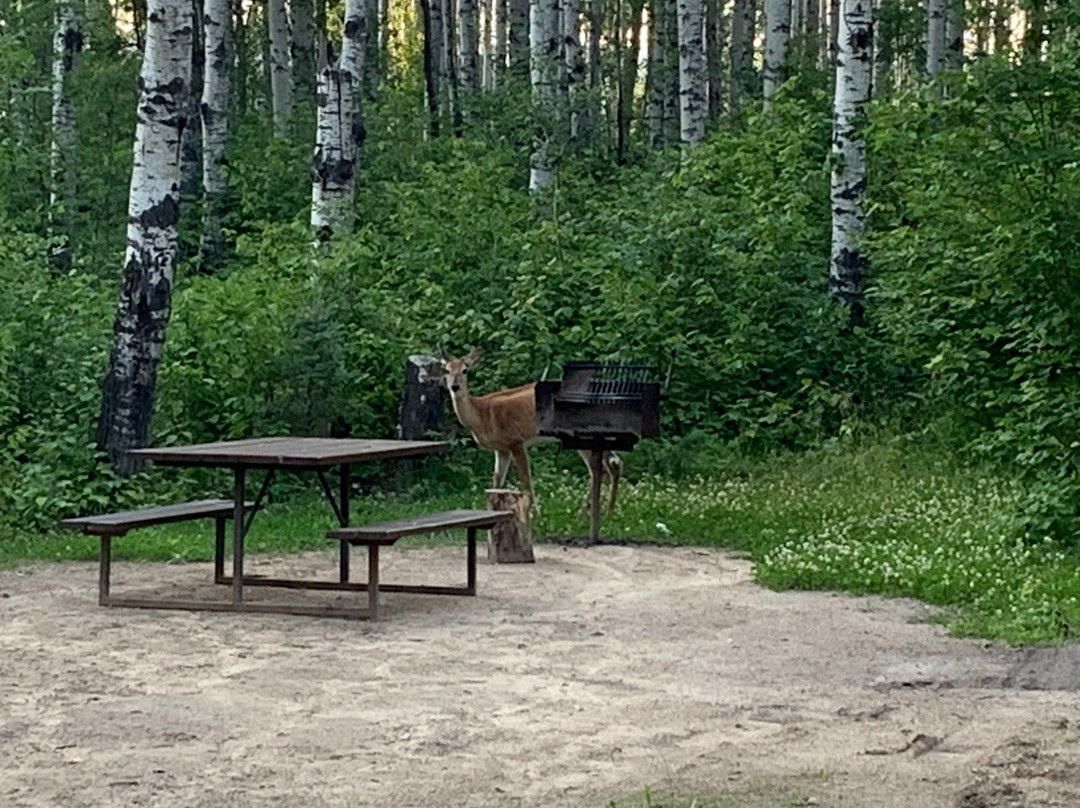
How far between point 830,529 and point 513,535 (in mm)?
2450

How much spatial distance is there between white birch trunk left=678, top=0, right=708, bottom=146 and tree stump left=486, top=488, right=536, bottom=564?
583 inches

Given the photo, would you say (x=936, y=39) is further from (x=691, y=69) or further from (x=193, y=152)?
(x=193, y=152)

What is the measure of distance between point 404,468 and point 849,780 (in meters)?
11.2

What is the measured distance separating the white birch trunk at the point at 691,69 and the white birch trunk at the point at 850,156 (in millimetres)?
6556

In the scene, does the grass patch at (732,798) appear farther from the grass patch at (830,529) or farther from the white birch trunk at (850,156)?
the white birch trunk at (850,156)

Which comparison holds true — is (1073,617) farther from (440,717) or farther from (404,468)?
(404,468)

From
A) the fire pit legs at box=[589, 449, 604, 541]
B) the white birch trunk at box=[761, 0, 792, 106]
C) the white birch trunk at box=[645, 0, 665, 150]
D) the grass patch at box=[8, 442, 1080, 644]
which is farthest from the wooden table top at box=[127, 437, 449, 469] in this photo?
the white birch trunk at box=[645, 0, 665, 150]

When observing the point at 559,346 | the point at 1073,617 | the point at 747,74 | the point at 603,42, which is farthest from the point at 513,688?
the point at 603,42

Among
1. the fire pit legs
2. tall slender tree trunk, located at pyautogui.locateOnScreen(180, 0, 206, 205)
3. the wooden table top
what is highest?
tall slender tree trunk, located at pyautogui.locateOnScreen(180, 0, 206, 205)

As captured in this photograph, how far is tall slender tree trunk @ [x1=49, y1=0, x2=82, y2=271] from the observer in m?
28.5

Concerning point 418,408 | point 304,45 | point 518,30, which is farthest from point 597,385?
point 304,45

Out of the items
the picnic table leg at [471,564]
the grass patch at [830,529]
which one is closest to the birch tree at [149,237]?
the grass patch at [830,529]

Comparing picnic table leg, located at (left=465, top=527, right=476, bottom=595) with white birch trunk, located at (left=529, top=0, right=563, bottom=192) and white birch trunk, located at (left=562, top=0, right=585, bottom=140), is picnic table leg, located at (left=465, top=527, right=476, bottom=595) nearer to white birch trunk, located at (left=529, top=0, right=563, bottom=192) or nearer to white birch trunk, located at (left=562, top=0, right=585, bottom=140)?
white birch trunk, located at (left=529, top=0, right=563, bottom=192)

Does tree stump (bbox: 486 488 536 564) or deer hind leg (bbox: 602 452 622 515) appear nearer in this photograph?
tree stump (bbox: 486 488 536 564)
